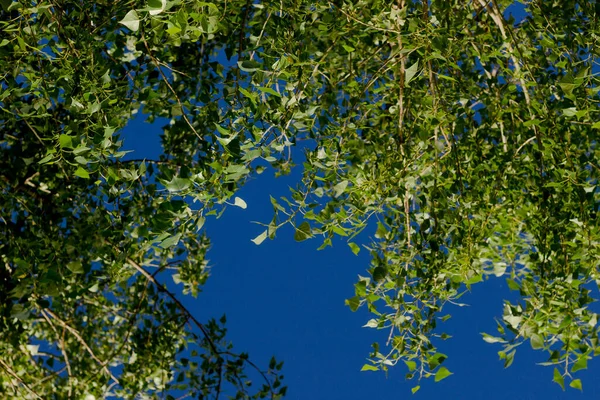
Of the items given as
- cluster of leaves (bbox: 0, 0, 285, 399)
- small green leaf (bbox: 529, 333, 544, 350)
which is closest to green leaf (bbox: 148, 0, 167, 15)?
cluster of leaves (bbox: 0, 0, 285, 399)

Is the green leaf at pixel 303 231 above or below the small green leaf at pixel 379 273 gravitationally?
below

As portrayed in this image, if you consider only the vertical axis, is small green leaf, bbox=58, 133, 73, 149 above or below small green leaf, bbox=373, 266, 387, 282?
below

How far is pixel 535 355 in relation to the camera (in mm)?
5277

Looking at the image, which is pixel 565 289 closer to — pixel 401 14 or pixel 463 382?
pixel 401 14

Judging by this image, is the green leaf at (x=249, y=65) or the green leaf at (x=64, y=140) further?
the green leaf at (x=249, y=65)

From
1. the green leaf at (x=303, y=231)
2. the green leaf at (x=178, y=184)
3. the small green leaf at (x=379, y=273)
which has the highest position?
the small green leaf at (x=379, y=273)

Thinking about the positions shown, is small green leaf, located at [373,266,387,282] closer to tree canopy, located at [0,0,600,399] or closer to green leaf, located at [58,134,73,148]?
tree canopy, located at [0,0,600,399]

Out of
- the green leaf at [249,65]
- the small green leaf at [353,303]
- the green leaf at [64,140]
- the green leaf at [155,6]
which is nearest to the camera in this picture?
the green leaf at [155,6]

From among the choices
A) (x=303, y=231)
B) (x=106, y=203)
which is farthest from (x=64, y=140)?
(x=106, y=203)

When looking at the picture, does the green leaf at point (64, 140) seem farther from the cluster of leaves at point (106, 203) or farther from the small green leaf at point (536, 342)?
the small green leaf at point (536, 342)

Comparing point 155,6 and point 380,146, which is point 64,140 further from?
point 380,146

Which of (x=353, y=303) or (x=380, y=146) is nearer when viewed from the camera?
(x=353, y=303)

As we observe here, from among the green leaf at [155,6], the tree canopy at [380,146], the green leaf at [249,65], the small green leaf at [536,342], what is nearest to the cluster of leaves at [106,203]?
the tree canopy at [380,146]

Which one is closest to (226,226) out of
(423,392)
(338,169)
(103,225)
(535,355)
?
(423,392)
